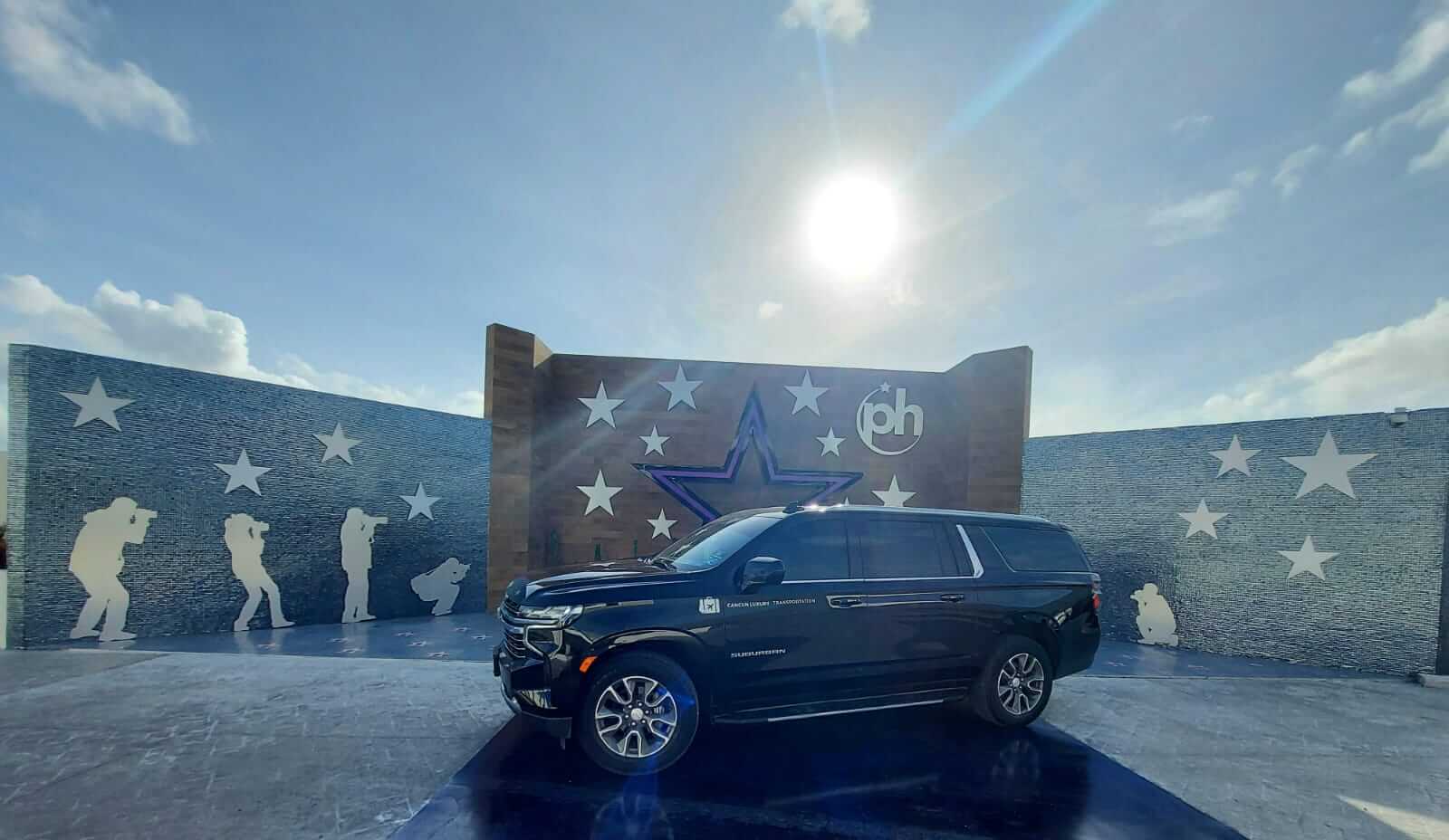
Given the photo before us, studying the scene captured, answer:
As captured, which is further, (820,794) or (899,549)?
(899,549)

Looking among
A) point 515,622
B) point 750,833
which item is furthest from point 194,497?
point 750,833

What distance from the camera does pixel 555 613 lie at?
3.94 meters

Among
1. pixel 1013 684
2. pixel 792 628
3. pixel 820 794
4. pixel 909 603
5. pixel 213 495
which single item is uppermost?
pixel 213 495

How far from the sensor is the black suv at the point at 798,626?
3.90 meters

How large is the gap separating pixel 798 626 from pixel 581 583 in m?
1.65

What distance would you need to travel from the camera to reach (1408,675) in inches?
263

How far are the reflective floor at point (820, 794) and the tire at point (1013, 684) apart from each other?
22cm

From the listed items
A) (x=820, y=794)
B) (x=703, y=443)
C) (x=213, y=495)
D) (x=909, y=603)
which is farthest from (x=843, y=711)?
(x=213, y=495)

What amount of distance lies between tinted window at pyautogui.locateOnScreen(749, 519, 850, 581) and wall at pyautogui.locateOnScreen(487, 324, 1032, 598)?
532cm

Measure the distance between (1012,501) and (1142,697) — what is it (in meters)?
3.96

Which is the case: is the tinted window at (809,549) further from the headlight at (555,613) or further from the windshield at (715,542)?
the headlight at (555,613)

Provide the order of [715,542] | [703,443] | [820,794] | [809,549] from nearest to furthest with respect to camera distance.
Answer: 1. [820,794]
2. [809,549]
3. [715,542]
4. [703,443]

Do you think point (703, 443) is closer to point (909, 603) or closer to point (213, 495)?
point (909, 603)

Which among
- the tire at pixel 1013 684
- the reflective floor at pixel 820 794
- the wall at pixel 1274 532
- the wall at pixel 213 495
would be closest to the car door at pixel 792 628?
the reflective floor at pixel 820 794
